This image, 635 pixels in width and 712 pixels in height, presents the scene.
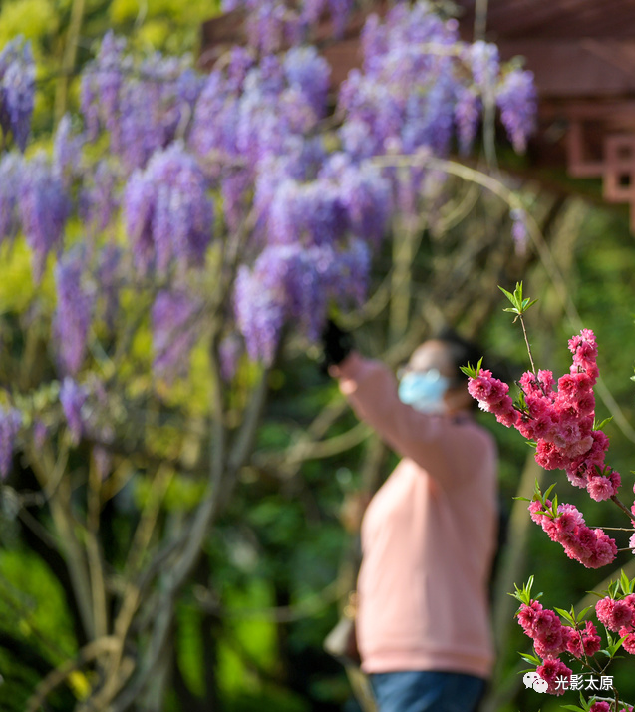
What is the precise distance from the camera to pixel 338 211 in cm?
285

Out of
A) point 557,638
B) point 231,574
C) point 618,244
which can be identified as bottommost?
point 231,574

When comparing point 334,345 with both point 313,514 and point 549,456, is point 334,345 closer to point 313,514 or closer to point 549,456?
point 549,456

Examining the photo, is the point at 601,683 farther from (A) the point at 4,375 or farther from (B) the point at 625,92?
(A) the point at 4,375

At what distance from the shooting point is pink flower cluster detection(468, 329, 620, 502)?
106 cm

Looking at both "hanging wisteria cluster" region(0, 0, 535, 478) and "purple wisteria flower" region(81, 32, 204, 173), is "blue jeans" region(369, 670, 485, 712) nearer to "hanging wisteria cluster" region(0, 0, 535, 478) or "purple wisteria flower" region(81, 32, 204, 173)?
"hanging wisteria cluster" region(0, 0, 535, 478)

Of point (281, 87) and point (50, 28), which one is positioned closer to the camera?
point (281, 87)

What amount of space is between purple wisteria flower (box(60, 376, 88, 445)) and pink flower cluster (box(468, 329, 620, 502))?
2351 millimetres

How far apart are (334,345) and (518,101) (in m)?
1.08

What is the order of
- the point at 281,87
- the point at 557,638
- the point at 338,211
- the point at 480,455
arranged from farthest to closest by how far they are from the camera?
the point at 281,87 → the point at 338,211 → the point at 480,455 → the point at 557,638

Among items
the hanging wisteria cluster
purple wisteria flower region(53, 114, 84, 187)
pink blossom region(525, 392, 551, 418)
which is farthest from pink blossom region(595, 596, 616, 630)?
purple wisteria flower region(53, 114, 84, 187)

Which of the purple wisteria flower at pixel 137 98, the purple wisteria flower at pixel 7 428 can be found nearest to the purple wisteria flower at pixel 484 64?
the purple wisteria flower at pixel 137 98

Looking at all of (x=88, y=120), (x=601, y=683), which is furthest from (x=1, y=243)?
(x=601, y=683)

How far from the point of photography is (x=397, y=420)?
85.0 inches

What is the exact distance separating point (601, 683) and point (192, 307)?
2.69 meters
